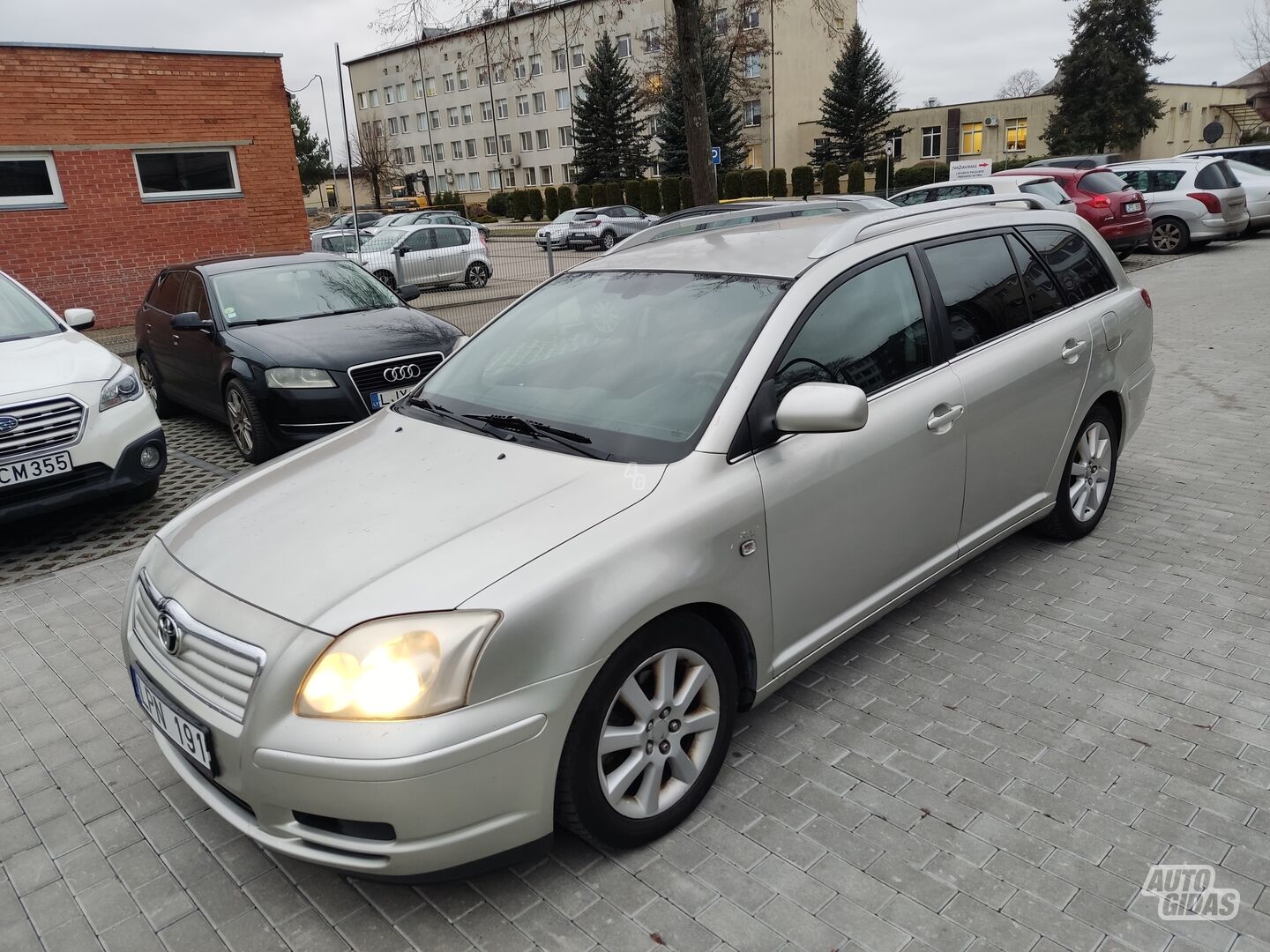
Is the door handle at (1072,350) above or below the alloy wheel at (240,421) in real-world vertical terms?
above

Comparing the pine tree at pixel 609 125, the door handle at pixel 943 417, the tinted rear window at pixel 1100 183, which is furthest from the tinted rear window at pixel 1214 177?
the pine tree at pixel 609 125

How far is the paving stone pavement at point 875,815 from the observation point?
243 cm

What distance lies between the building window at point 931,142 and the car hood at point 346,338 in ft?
190

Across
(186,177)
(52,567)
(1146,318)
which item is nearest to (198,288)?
(52,567)

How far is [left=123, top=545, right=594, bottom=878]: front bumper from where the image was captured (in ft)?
7.22

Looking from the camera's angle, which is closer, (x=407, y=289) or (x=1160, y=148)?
(x=407, y=289)

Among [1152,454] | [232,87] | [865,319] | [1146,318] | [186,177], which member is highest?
[232,87]

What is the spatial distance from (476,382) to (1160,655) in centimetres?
294

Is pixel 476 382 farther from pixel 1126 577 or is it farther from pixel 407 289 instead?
pixel 407 289

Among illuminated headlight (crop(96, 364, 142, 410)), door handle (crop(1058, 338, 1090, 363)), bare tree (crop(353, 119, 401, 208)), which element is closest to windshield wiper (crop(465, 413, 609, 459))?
door handle (crop(1058, 338, 1090, 363))

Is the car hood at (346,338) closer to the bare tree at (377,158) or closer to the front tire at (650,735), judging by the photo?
the front tire at (650,735)

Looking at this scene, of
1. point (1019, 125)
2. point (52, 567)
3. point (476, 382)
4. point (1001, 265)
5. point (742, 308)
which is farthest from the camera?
point (1019, 125)

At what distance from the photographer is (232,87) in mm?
15867

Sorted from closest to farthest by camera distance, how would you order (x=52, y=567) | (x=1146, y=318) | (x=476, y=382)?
(x=476, y=382) → (x=1146, y=318) → (x=52, y=567)
